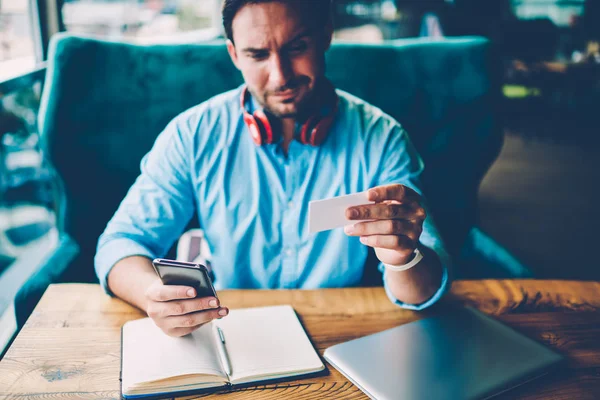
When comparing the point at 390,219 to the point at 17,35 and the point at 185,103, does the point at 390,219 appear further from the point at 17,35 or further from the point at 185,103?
the point at 17,35

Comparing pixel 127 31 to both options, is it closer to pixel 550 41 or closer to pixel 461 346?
pixel 461 346

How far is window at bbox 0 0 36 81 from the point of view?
79.9 inches

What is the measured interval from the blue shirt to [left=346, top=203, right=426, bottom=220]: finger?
39 centimetres

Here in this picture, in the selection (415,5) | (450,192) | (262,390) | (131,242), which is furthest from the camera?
(415,5)

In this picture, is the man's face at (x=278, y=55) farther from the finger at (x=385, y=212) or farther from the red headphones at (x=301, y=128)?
the finger at (x=385, y=212)

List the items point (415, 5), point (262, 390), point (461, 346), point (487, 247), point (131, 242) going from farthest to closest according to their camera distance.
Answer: point (415, 5)
point (487, 247)
point (131, 242)
point (461, 346)
point (262, 390)

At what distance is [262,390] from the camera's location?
0.82 m

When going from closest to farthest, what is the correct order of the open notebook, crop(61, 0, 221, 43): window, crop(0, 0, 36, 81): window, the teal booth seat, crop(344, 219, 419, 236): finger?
1. the open notebook
2. crop(344, 219, 419, 236): finger
3. the teal booth seat
4. crop(0, 0, 36, 81): window
5. crop(61, 0, 221, 43): window

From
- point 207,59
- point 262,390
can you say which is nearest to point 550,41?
point 207,59

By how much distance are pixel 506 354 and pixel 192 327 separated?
56 centimetres

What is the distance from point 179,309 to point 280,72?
0.64 metres

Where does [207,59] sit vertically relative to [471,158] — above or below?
above

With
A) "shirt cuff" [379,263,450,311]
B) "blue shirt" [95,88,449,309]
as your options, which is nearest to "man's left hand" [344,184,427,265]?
"shirt cuff" [379,263,450,311]

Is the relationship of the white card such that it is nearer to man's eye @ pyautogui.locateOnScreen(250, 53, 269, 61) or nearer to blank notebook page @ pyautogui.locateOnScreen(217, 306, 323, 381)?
blank notebook page @ pyautogui.locateOnScreen(217, 306, 323, 381)
